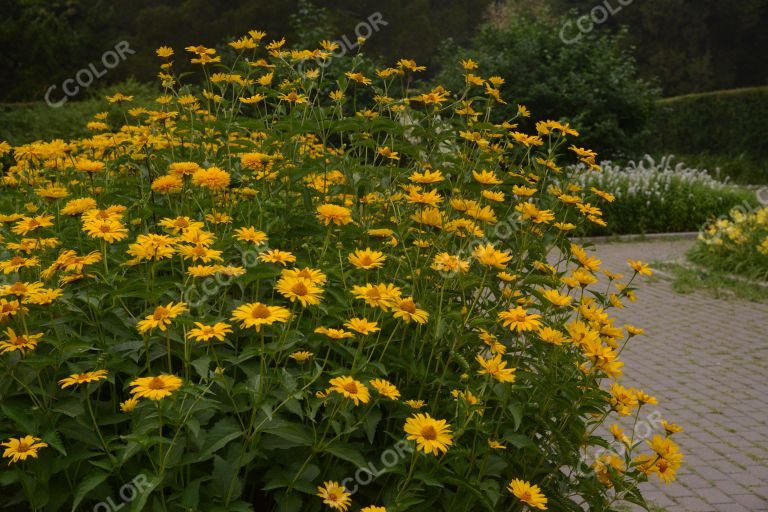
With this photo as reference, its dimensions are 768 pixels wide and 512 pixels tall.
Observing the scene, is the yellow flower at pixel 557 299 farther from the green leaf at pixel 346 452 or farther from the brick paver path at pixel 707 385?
the brick paver path at pixel 707 385

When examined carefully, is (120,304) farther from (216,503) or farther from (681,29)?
(681,29)

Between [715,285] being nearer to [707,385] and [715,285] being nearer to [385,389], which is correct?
[707,385]

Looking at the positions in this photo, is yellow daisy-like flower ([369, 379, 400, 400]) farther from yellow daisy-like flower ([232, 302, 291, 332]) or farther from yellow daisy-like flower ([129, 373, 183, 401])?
yellow daisy-like flower ([129, 373, 183, 401])

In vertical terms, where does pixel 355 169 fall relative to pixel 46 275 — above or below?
above

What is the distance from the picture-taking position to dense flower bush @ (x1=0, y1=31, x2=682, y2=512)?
1.74 m

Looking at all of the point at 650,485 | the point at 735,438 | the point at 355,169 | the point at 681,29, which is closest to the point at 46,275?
the point at 355,169

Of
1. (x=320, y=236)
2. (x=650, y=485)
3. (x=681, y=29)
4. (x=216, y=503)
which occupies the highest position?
(x=681, y=29)

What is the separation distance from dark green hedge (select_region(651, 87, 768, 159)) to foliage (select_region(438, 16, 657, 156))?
21.1 feet

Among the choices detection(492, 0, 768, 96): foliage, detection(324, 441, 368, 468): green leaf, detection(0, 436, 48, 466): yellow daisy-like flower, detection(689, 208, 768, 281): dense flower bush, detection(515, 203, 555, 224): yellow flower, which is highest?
detection(492, 0, 768, 96): foliage

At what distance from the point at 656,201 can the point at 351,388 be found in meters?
9.99

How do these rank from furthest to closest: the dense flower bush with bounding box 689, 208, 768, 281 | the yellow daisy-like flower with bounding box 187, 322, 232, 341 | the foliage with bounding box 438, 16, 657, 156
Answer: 1. the foliage with bounding box 438, 16, 657, 156
2. the dense flower bush with bounding box 689, 208, 768, 281
3. the yellow daisy-like flower with bounding box 187, 322, 232, 341

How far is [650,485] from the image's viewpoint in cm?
378

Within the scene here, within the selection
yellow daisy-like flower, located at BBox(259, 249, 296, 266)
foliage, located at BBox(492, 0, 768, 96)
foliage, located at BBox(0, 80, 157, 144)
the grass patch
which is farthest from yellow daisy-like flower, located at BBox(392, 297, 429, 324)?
foliage, located at BBox(492, 0, 768, 96)

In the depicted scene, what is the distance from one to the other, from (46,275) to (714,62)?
32.9m
